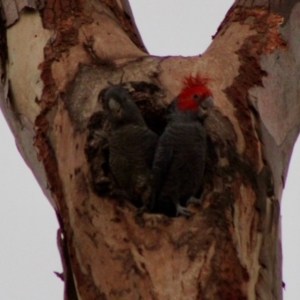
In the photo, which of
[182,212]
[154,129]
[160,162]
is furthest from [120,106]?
[182,212]

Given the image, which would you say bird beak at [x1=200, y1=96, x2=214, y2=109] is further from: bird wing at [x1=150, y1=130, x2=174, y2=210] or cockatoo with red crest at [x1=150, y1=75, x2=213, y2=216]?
bird wing at [x1=150, y1=130, x2=174, y2=210]

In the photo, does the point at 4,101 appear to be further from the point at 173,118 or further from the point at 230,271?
the point at 230,271

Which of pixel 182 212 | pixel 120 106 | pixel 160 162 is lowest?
pixel 182 212

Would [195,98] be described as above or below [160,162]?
above

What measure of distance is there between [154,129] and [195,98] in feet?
1.15

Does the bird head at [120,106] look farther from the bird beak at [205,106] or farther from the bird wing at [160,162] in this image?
the bird beak at [205,106]

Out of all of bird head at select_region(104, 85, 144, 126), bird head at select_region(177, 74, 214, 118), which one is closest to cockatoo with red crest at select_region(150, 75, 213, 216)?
bird head at select_region(177, 74, 214, 118)

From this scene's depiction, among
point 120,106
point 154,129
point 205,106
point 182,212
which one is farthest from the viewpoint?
point 154,129

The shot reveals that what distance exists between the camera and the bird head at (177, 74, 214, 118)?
13.7ft

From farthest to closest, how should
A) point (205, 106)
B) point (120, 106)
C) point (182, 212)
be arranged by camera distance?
1. point (205, 106)
2. point (120, 106)
3. point (182, 212)

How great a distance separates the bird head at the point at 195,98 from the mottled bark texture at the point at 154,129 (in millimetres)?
44

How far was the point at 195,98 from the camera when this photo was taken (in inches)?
164

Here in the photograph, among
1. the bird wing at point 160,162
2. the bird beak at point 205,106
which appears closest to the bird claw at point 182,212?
the bird wing at point 160,162

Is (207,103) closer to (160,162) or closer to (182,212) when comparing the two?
(160,162)
